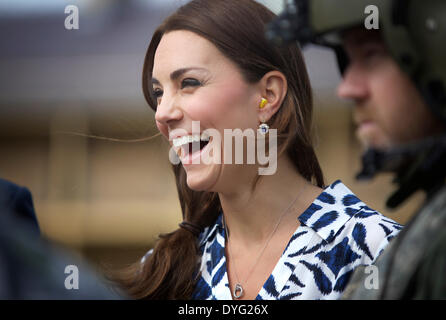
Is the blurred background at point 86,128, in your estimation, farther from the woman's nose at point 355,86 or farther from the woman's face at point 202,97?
the woman's nose at point 355,86

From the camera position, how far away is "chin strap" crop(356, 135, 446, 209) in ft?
4.17

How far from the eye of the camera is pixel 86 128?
6.70m

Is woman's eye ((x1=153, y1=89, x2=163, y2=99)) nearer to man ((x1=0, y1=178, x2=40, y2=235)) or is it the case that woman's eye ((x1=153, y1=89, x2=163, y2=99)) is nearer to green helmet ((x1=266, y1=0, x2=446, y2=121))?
man ((x1=0, y1=178, x2=40, y2=235))

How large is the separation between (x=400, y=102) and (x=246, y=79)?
2.82ft

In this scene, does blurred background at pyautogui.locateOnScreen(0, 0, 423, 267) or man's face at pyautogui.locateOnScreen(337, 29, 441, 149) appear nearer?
man's face at pyautogui.locateOnScreen(337, 29, 441, 149)

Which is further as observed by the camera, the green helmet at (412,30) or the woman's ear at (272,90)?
the woman's ear at (272,90)

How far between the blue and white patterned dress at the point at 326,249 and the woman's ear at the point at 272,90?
351mm

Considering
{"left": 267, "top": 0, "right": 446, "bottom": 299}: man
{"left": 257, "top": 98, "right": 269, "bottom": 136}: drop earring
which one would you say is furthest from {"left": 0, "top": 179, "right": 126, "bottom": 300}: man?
{"left": 257, "top": 98, "right": 269, "bottom": 136}: drop earring

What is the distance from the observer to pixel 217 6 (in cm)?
214

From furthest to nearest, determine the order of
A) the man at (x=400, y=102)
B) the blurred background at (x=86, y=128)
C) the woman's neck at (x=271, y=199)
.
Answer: the blurred background at (x=86, y=128) < the woman's neck at (x=271, y=199) < the man at (x=400, y=102)

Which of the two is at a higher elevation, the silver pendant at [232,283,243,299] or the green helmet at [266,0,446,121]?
the green helmet at [266,0,446,121]

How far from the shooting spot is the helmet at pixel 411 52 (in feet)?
4.04

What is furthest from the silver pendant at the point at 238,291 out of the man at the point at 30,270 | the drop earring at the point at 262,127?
the man at the point at 30,270
